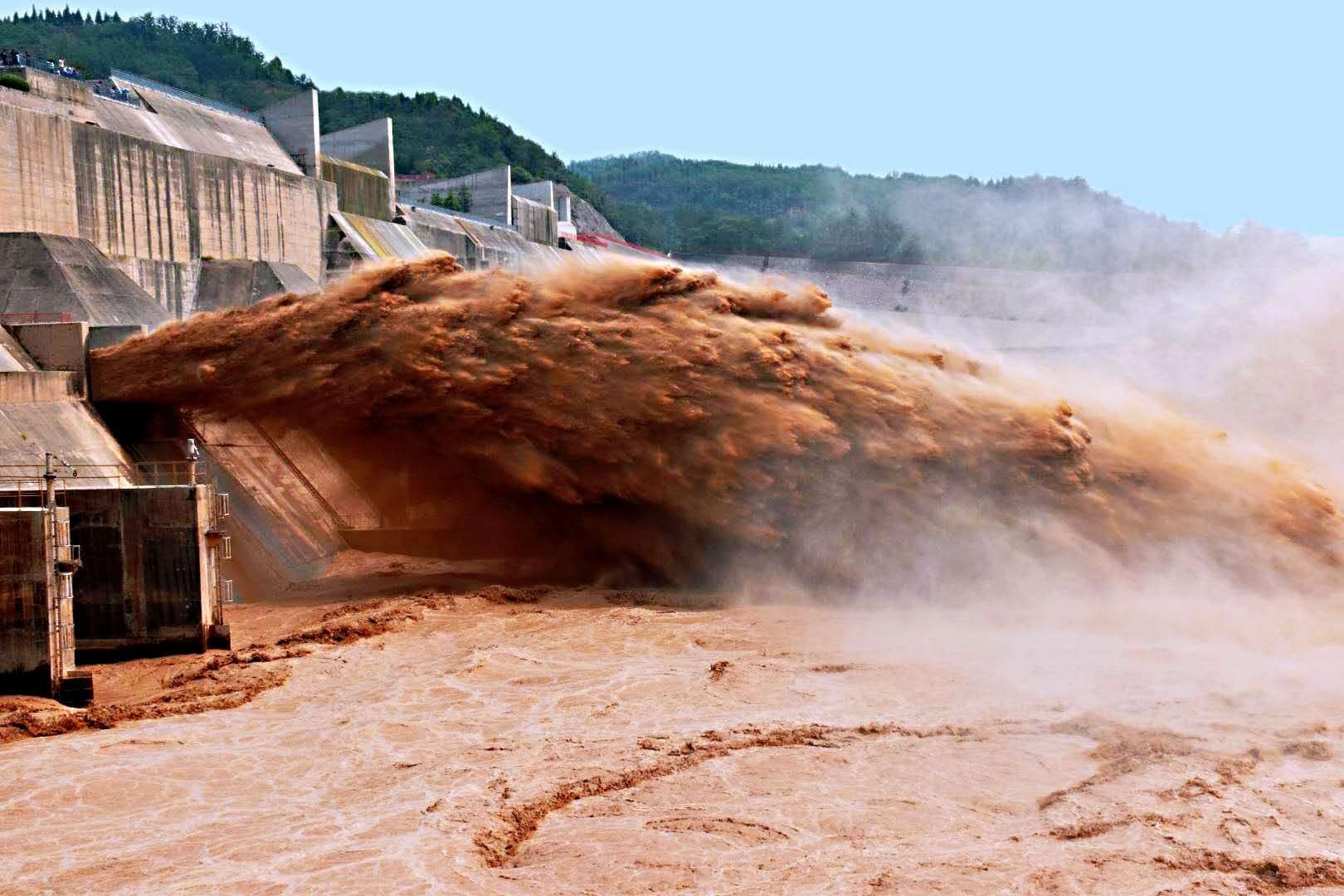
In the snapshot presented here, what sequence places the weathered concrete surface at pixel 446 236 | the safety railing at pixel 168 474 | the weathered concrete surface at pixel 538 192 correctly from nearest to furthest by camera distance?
the safety railing at pixel 168 474 < the weathered concrete surface at pixel 446 236 < the weathered concrete surface at pixel 538 192

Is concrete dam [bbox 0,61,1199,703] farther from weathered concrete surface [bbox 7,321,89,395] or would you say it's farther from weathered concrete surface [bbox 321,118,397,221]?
weathered concrete surface [bbox 321,118,397,221]

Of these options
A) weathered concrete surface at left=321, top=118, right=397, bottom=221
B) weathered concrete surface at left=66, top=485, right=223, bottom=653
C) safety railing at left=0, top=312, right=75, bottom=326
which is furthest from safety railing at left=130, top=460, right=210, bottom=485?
weathered concrete surface at left=321, top=118, right=397, bottom=221

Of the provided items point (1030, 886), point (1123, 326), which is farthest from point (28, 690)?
point (1123, 326)

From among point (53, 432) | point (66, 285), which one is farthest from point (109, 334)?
point (66, 285)

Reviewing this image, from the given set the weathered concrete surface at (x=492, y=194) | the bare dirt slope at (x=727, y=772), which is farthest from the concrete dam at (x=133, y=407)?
the weathered concrete surface at (x=492, y=194)

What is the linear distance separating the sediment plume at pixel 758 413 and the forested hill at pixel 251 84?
315ft

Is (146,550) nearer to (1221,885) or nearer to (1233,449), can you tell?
(1221,885)

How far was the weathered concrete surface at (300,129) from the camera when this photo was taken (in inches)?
2188

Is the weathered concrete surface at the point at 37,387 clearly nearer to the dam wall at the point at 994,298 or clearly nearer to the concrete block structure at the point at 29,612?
the concrete block structure at the point at 29,612

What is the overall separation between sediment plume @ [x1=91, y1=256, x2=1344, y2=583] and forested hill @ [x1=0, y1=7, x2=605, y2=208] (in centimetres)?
9594

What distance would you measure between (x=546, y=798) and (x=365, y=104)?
150 m

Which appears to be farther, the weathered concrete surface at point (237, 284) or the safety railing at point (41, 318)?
the weathered concrete surface at point (237, 284)

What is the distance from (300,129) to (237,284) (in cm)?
2070

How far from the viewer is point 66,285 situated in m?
30.1
